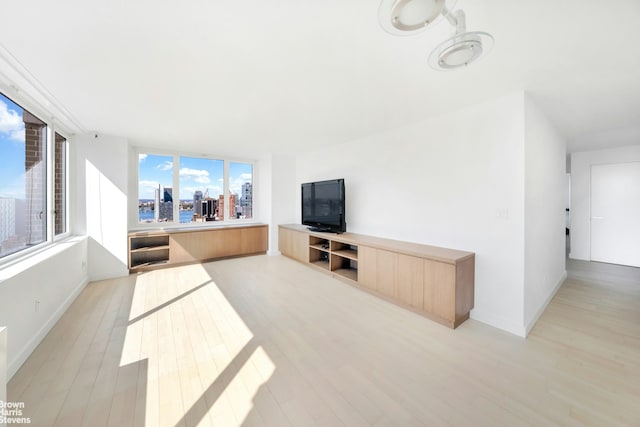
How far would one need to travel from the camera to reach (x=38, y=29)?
4.91 ft

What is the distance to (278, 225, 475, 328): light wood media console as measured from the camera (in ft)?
8.00

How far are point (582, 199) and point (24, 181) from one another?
913 centimetres

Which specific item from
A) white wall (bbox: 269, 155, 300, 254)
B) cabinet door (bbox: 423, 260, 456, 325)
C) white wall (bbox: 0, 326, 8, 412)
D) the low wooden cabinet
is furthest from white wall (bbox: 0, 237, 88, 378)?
cabinet door (bbox: 423, 260, 456, 325)

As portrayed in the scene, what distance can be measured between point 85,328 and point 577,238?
28.4ft

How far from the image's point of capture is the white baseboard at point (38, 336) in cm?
180

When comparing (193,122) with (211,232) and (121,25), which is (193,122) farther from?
(211,232)

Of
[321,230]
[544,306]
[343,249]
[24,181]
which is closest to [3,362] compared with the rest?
[24,181]

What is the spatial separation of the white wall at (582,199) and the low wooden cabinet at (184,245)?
732cm

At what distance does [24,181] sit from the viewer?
241cm

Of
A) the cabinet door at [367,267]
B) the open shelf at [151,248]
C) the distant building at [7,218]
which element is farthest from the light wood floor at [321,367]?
the open shelf at [151,248]

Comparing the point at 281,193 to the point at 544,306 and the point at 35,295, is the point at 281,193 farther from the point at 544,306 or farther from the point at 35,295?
the point at 544,306

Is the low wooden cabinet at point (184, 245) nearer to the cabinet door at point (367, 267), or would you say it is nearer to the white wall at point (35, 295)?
the white wall at point (35, 295)

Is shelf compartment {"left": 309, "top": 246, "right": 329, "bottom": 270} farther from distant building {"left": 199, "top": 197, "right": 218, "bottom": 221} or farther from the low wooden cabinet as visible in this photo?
distant building {"left": 199, "top": 197, "right": 218, "bottom": 221}

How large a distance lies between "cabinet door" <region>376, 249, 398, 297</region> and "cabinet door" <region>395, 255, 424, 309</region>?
6 cm
